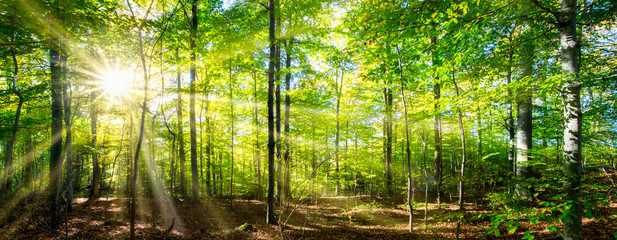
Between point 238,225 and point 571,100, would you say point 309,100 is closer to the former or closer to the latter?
point 238,225

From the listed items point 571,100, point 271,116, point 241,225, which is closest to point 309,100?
point 271,116

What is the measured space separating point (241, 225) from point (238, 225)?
20cm

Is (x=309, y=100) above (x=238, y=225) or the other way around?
above

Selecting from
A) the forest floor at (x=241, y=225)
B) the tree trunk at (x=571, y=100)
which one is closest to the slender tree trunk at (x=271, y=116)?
the forest floor at (x=241, y=225)

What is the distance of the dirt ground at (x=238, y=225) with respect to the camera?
18.5ft

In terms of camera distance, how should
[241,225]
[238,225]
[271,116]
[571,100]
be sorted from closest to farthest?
[571,100] → [271,116] → [241,225] → [238,225]

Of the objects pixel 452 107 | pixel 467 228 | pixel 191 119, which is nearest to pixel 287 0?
pixel 191 119

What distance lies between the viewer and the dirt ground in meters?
5.62

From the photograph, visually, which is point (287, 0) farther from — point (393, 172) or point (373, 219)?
point (393, 172)

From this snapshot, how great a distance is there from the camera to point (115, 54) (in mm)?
5926

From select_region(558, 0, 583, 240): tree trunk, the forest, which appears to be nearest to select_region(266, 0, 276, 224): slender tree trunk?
the forest

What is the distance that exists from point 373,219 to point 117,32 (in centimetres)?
1091

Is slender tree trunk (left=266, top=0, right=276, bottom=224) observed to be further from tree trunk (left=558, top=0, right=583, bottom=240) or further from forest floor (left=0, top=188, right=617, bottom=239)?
tree trunk (left=558, top=0, right=583, bottom=240)

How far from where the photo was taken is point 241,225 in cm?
775
